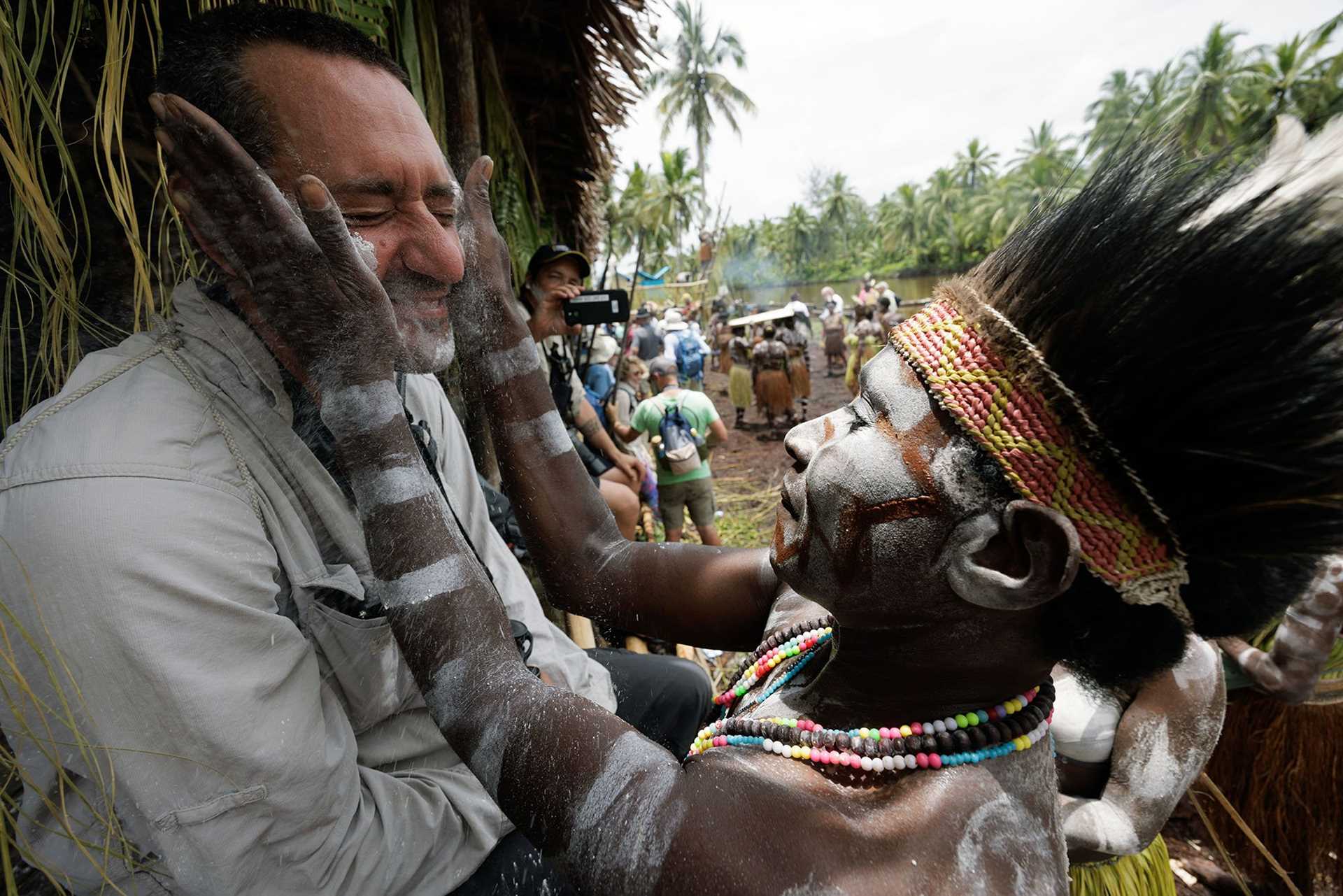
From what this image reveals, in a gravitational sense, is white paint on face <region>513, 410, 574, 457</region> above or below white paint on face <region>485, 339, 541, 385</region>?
below

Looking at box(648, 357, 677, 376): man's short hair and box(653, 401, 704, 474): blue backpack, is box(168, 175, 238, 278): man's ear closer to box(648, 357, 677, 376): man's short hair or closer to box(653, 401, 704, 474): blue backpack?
box(653, 401, 704, 474): blue backpack

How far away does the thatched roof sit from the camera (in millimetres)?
3402

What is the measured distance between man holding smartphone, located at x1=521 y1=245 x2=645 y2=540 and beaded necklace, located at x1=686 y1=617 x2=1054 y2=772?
226cm

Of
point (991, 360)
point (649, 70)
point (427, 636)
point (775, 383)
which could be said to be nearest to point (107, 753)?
point (427, 636)

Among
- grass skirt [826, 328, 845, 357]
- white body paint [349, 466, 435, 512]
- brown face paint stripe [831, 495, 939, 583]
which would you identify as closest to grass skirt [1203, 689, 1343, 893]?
brown face paint stripe [831, 495, 939, 583]

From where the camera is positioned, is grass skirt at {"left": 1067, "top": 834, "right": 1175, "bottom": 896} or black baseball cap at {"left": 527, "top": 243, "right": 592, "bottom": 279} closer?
grass skirt at {"left": 1067, "top": 834, "right": 1175, "bottom": 896}

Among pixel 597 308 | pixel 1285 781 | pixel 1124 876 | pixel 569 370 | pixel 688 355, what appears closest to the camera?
pixel 1124 876

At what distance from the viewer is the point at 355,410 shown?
120 centimetres

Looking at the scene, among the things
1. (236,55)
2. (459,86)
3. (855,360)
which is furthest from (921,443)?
(855,360)

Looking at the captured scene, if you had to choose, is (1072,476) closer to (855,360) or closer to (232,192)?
(232,192)

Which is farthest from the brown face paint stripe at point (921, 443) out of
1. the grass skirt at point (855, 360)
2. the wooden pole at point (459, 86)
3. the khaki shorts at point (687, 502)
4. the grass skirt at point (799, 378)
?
the grass skirt at point (855, 360)

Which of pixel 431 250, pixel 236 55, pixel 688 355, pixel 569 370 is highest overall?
pixel 236 55

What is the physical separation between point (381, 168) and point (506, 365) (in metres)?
0.54

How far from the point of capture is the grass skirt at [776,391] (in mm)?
13828
